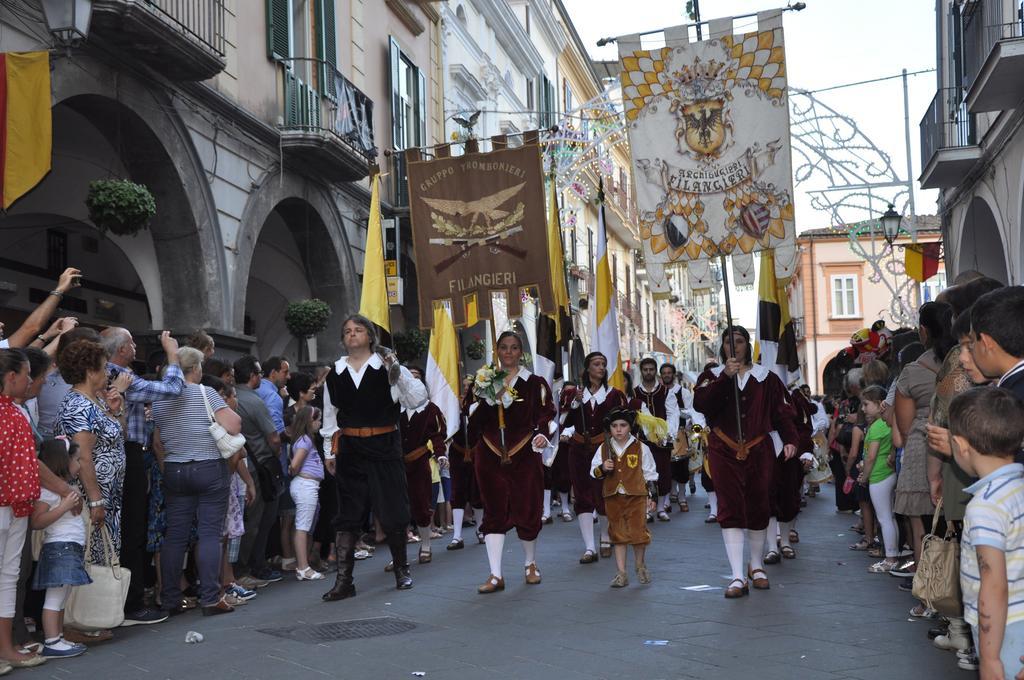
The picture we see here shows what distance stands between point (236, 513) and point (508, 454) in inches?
85.8

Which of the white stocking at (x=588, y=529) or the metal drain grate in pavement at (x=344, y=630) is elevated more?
the white stocking at (x=588, y=529)

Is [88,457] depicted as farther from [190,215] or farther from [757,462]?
[190,215]

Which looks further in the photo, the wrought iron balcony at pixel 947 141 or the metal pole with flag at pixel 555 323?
the wrought iron balcony at pixel 947 141

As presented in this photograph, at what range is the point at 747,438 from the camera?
9.04 m

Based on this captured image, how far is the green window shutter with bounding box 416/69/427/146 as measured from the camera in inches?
906

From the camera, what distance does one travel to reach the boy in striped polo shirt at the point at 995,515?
155 inches

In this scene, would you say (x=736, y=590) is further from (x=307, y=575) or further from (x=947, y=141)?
(x=947, y=141)

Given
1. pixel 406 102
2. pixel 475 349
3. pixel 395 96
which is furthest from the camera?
pixel 475 349

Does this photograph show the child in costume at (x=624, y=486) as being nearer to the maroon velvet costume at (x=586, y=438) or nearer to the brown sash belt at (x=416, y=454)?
the maroon velvet costume at (x=586, y=438)

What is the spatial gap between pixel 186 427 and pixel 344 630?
6.38ft

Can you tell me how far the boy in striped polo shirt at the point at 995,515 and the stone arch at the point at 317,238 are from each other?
12717 millimetres

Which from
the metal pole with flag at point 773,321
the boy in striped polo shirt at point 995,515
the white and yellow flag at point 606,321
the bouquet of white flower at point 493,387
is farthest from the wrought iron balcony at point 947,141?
the boy in striped polo shirt at point 995,515

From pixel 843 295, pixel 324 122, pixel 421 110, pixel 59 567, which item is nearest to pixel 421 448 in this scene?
pixel 59 567

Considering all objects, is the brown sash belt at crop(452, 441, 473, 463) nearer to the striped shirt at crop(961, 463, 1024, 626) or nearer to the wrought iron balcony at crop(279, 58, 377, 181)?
the wrought iron balcony at crop(279, 58, 377, 181)
